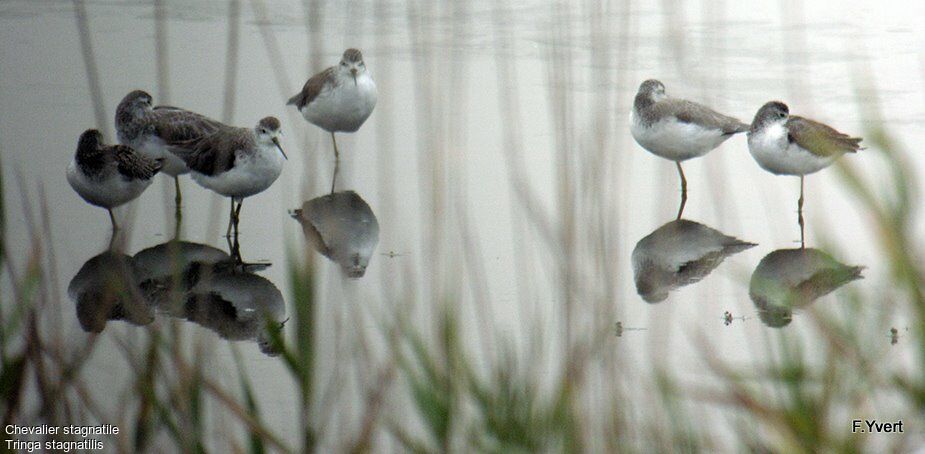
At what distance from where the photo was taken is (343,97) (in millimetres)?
9922

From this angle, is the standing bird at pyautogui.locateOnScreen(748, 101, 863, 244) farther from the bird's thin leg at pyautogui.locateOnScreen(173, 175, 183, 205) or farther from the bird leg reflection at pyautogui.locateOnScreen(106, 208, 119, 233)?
the bird leg reflection at pyautogui.locateOnScreen(106, 208, 119, 233)

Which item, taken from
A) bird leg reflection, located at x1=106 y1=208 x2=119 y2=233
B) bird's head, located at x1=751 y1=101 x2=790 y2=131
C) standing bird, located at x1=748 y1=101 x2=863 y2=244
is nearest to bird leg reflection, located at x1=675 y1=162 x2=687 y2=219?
standing bird, located at x1=748 y1=101 x2=863 y2=244

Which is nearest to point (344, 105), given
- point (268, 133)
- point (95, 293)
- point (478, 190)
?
point (478, 190)

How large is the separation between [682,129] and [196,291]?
3.81 meters

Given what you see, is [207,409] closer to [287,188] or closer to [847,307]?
[847,307]

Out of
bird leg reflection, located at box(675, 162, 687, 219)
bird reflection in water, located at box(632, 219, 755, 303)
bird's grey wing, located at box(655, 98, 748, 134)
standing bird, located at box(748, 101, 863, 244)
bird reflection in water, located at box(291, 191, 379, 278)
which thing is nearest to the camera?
bird reflection in water, located at box(632, 219, 755, 303)

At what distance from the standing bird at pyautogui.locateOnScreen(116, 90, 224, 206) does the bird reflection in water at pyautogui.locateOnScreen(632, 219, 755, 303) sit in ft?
9.85

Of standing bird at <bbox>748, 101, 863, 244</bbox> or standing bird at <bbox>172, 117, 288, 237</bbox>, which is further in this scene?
standing bird at <bbox>748, 101, 863, 244</bbox>

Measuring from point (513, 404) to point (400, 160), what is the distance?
21.7 feet

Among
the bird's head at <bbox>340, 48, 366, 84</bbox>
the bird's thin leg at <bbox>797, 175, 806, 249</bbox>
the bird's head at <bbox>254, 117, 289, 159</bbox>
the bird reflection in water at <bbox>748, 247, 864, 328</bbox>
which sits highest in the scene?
the bird's head at <bbox>340, 48, 366, 84</bbox>

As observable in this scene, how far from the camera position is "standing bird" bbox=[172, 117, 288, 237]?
7770mm

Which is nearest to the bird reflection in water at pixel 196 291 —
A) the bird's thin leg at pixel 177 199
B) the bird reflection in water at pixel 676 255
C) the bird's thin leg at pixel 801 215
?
the bird's thin leg at pixel 177 199

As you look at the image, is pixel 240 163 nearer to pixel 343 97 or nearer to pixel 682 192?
A: pixel 343 97

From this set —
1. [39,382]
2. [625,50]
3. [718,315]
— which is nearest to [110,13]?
[718,315]
